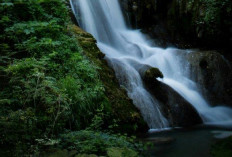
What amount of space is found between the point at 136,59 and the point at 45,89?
7.57 meters

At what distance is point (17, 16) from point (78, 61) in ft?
5.43

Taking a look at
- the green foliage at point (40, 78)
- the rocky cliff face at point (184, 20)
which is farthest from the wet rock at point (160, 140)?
the rocky cliff face at point (184, 20)

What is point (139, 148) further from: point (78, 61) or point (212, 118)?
point (212, 118)

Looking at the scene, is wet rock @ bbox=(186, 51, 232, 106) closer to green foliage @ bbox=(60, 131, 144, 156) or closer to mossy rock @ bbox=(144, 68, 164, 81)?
mossy rock @ bbox=(144, 68, 164, 81)

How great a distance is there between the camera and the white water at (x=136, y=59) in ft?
23.6

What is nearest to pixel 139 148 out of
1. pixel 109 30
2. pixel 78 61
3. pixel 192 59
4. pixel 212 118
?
pixel 78 61

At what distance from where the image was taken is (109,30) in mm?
13039

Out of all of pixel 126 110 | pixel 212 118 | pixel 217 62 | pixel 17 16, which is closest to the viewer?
pixel 17 16

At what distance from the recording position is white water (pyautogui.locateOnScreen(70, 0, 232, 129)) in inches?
283

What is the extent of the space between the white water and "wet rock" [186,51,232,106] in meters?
0.38

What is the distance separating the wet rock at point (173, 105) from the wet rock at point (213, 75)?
2097 mm

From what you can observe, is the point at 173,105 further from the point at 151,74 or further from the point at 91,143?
the point at 91,143

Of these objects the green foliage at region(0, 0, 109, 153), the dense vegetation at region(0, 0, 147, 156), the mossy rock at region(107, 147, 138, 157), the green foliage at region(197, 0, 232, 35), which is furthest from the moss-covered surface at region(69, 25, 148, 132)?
the green foliage at region(197, 0, 232, 35)

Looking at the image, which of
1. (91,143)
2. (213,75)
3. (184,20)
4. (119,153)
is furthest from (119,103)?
(184,20)
